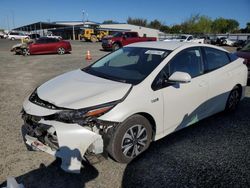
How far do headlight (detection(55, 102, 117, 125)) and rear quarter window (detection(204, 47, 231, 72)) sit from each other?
237cm

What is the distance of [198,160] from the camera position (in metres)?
3.52

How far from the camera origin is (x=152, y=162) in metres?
3.46

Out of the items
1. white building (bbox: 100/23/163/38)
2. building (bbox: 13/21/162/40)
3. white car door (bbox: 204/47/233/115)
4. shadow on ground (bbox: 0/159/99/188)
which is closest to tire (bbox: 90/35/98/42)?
building (bbox: 13/21/162/40)

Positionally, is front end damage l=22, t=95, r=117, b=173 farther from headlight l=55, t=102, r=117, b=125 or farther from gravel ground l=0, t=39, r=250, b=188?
gravel ground l=0, t=39, r=250, b=188

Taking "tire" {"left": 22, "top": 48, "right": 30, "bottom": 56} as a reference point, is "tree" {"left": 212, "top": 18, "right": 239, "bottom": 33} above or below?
above

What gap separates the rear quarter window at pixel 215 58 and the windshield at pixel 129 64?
0.99 m

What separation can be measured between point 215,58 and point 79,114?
3.01 m

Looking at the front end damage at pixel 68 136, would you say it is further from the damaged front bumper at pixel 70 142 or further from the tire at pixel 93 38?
the tire at pixel 93 38

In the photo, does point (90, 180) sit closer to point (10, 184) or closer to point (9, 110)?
point (10, 184)

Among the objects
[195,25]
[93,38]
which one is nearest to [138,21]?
[195,25]

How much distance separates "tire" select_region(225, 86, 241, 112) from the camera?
16.8ft

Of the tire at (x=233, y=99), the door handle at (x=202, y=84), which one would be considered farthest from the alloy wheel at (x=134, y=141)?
the tire at (x=233, y=99)

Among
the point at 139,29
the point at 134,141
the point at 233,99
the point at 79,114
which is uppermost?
the point at 139,29

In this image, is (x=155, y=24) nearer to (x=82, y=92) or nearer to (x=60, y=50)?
(x=60, y=50)
